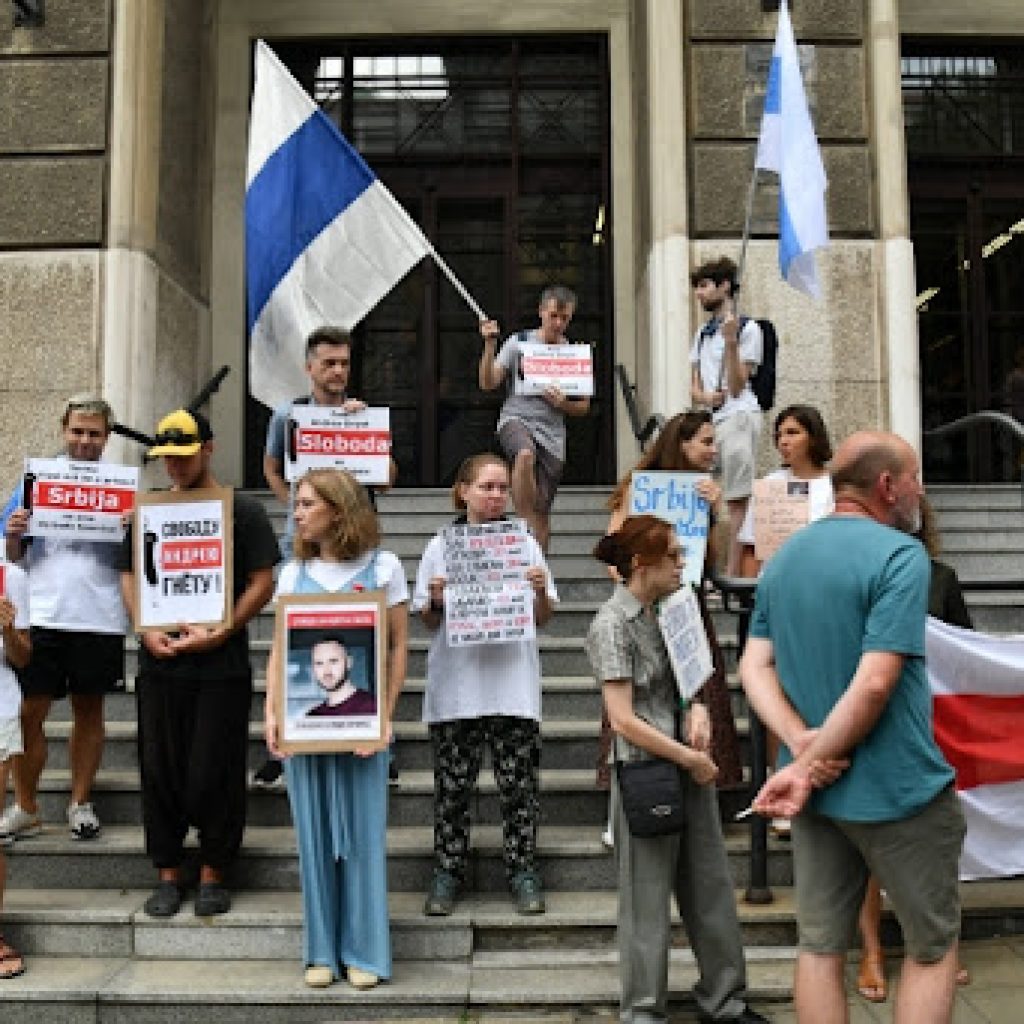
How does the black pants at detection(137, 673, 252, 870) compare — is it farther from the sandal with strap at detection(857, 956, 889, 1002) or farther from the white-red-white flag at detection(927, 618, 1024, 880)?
the white-red-white flag at detection(927, 618, 1024, 880)

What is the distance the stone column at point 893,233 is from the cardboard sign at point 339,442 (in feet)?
12.8

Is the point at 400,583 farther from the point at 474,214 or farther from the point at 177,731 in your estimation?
the point at 474,214

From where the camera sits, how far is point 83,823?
188 inches

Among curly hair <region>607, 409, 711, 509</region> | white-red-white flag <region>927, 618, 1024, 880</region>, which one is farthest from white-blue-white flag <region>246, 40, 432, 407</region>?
white-red-white flag <region>927, 618, 1024, 880</region>

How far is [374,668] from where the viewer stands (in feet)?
13.2

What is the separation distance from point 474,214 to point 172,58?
2734 mm

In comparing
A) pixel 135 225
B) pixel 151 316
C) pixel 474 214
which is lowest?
pixel 151 316

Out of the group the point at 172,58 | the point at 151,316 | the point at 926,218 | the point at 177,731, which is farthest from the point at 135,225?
the point at 926,218

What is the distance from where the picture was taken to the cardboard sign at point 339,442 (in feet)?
16.7

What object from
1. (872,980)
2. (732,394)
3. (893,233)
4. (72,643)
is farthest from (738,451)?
(72,643)

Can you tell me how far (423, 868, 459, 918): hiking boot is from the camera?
434 cm

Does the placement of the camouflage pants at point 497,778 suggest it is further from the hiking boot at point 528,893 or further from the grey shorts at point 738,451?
the grey shorts at point 738,451

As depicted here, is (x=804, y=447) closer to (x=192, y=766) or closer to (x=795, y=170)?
(x=795, y=170)

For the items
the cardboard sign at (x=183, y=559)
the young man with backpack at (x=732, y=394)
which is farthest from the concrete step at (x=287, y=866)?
the young man with backpack at (x=732, y=394)
